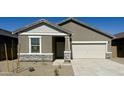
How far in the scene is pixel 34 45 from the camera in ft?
68.0

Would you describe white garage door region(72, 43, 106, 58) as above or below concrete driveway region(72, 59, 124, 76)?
above

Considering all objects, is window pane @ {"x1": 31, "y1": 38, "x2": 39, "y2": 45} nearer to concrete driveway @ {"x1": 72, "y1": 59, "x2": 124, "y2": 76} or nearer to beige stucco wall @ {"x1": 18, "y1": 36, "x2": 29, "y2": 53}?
beige stucco wall @ {"x1": 18, "y1": 36, "x2": 29, "y2": 53}

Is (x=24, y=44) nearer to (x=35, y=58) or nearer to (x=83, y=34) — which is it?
(x=35, y=58)

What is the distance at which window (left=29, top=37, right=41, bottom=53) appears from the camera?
2064 centimetres

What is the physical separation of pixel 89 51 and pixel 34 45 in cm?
857

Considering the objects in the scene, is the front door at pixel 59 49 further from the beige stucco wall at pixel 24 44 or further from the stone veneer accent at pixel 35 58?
the beige stucco wall at pixel 24 44

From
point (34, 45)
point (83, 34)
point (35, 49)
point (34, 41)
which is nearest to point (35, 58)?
point (35, 49)

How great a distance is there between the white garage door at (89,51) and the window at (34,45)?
6.70 m

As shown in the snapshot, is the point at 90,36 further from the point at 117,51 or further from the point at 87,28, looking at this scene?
the point at 117,51

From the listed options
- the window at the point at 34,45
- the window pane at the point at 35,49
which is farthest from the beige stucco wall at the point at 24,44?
the window pane at the point at 35,49

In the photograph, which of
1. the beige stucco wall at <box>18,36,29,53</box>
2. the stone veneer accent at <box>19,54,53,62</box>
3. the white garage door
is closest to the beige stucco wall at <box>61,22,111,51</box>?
the white garage door

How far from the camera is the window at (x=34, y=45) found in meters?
20.6

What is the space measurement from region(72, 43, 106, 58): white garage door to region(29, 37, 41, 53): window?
6.70m
